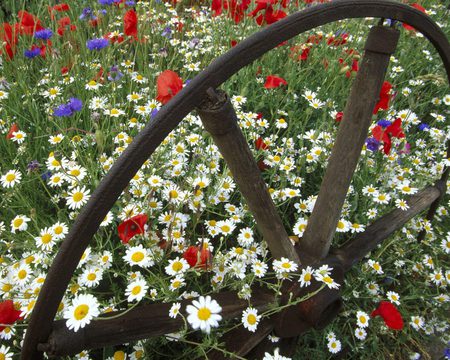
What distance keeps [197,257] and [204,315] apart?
0.25 meters

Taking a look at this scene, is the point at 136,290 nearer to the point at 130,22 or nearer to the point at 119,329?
the point at 119,329

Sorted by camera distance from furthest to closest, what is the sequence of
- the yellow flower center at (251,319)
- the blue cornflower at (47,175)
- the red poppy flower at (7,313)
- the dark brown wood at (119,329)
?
the blue cornflower at (47,175) < the yellow flower center at (251,319) < the red poppy flower at (7,313) < the dark brown wood at (119,329)

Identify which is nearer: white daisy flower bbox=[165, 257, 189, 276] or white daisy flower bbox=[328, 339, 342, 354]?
white daisy flower bbox=[165, 257, 189, 276]

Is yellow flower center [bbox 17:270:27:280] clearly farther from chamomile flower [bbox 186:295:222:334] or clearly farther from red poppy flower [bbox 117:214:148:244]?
chamomile flower [bbox 186:295:222:334]

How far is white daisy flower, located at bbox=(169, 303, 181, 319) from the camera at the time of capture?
2.64 feet

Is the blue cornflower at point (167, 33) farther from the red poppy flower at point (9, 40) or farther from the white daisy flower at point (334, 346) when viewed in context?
the white daisy flower at point (334, 346)

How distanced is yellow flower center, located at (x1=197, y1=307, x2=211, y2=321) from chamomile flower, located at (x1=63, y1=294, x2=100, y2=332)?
185mm

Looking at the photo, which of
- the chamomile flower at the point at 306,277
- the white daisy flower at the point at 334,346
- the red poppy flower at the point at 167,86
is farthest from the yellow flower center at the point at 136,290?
the white daisy flower at the point at 334,346

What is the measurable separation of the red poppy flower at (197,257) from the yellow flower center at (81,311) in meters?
0.29

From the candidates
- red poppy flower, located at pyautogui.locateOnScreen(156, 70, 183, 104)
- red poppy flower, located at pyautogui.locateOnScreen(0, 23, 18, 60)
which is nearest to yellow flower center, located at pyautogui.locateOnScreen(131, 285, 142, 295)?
red poppy flower, located at pyautogui.locateOnScreen(156, 70, 183, 104)

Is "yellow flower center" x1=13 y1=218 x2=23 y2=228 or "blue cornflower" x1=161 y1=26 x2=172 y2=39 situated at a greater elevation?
"blue cornflower" x1=161 y1=26 x2=172 y2=39

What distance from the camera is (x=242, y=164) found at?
775mm

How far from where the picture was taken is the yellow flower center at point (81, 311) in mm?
695

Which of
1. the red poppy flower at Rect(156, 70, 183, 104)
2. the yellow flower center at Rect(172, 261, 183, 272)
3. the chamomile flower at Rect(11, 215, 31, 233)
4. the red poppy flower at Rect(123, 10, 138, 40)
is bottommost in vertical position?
the yellow flower center at Rect(172, 261, 183, 272)
